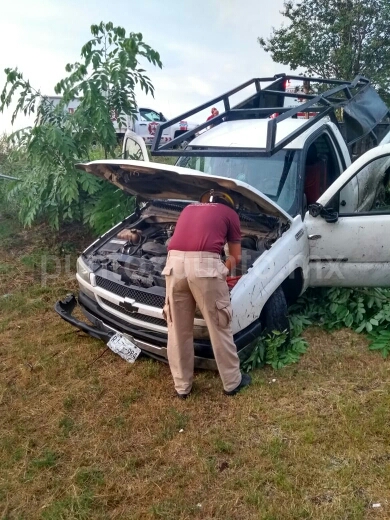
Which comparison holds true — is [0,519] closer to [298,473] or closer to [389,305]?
[298,473]

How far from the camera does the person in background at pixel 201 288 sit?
10.9 ft

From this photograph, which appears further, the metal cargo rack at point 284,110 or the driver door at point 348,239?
the metal cargo rack at point 284,110

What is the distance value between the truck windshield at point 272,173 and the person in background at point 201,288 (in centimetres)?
104

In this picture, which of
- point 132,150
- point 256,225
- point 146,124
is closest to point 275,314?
point 256,225

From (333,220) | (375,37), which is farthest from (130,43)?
(375,37)

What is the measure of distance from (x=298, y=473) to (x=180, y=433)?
84 centimetres

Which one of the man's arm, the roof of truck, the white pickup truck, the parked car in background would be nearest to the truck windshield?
the white pickup truck

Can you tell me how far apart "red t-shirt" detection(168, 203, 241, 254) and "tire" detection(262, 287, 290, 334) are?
28.4 inches

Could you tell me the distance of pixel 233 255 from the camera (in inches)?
142

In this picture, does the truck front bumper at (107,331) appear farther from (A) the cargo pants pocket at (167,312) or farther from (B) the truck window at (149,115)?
(B) the truck window at (149,115)

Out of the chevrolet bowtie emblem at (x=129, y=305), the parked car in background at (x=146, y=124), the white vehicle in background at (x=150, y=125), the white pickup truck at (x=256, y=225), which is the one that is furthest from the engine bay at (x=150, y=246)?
the white vehicle in background at (x=150, y=125)

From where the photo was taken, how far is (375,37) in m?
12.0

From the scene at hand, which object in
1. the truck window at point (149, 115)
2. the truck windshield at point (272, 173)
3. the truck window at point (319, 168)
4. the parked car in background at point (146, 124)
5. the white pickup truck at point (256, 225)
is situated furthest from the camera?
the truck window at point (149, 115)

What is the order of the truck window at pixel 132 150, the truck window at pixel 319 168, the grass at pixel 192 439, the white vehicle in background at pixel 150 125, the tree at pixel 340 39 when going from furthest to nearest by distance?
the white vehicle in background at pixel 150 125 → the tree at pixel 340 39 → the truck window at pixel 132 150 → the truck window at pixel 319 168 → the grass at pixel 192 439
